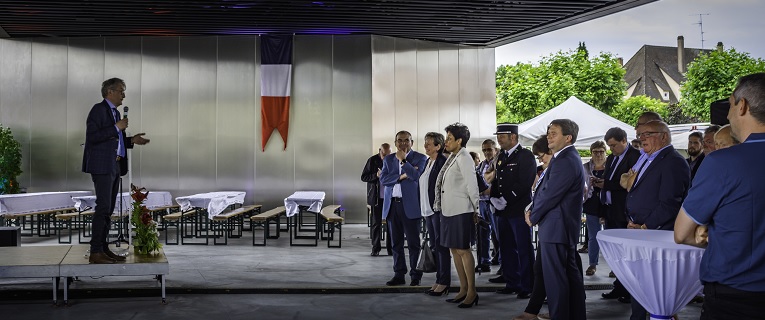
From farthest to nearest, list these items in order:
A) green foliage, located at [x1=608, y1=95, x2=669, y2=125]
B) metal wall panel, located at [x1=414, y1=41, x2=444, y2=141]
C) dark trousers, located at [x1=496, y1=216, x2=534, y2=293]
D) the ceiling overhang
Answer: green foliage, located at [x1=608, y1=95, x2=669, y2=125]
metal wall panel, located at [x1=414, y1=41, x2=444, y2=141]
the ceiling overhang
dark trousers, located at [x1=496, y1=216, x2=534, y2=293]

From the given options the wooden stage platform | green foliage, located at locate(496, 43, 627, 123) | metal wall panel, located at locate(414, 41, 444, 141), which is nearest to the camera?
the wooden stage platform

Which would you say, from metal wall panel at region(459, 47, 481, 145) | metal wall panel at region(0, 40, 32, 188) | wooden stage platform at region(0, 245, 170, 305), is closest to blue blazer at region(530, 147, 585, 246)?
wooden stage platform at region(0, 245, 170, 305)

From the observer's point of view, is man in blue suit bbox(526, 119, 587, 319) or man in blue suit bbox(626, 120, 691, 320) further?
man in blue suit bbox(526, 119, 587, 319)

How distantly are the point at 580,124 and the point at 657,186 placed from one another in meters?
9.16

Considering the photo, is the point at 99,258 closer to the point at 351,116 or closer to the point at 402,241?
the point at 402,241

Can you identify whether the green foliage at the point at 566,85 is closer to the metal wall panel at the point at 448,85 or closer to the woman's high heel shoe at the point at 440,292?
the metal wall panel at the point at 448,85

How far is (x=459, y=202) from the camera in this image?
22.1ft

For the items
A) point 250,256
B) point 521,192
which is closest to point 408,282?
point 521,192

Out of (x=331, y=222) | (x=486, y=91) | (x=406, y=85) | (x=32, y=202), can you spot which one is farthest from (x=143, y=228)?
(x=486, y=91)

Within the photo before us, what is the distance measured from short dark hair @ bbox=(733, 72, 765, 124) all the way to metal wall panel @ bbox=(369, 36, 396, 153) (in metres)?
14.2

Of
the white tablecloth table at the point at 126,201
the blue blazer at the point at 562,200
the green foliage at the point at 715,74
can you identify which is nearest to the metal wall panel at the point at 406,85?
the white tablecloth table at the point at 126,201

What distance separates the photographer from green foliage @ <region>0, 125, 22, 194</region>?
600 inches

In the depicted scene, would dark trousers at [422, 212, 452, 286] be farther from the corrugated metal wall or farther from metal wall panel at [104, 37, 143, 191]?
metal wall panel at [104, 37, 143, 191]

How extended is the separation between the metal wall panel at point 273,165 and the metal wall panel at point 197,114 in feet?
3.19
